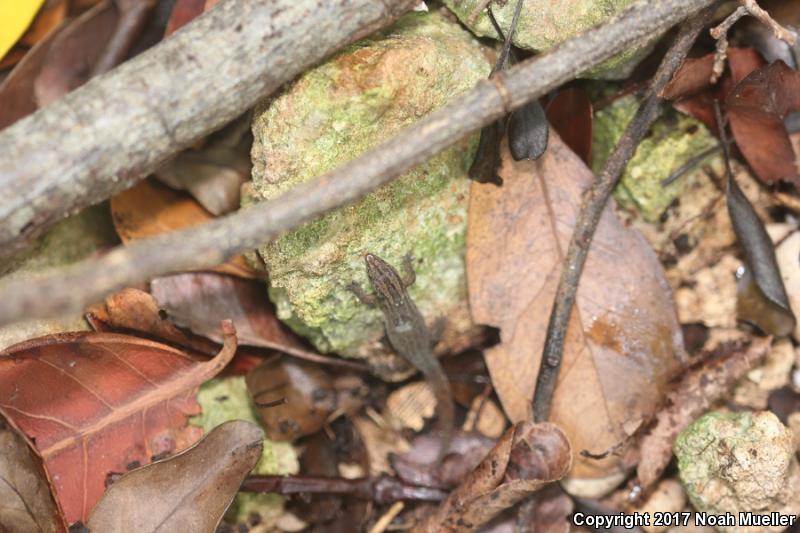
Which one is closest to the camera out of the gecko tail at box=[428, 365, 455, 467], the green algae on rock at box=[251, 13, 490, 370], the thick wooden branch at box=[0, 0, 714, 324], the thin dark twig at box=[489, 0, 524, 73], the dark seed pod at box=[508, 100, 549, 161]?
the thick wooden branch at box=[0, 0, 714, 324]

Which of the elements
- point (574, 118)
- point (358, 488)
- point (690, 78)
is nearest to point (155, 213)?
point (358, 488)

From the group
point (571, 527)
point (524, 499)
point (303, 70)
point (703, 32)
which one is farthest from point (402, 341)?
point (703, 32)

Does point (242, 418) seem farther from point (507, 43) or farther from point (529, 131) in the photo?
point (507, 43)

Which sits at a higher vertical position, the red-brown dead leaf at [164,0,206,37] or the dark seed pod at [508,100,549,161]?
the red-brown dead leaf at [164,0,206,37]

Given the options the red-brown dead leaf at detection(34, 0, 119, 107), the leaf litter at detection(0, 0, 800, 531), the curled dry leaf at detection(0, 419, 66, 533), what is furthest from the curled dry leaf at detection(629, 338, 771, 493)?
the red-brown dead leaf at detection(34, 0, 119, 107)

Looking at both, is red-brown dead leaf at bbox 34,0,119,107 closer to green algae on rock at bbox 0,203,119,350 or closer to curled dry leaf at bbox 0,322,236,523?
green algae on rock at bbox 0,203,119,350
